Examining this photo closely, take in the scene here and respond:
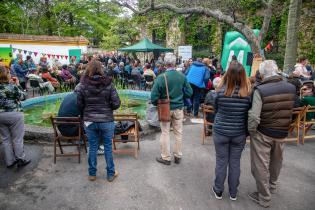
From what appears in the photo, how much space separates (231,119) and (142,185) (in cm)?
160

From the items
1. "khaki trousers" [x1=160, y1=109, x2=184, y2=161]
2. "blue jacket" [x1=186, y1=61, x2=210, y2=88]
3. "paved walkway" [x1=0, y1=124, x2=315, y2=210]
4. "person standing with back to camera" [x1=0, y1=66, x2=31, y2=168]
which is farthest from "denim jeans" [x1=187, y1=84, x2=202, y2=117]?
"person standing with back to camera" [x1=0, y1=66, x2=31, y2=168]

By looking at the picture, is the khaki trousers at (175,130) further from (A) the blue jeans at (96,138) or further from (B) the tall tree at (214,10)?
(B) the tall tree at (214,10)

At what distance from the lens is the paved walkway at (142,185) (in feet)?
11.6

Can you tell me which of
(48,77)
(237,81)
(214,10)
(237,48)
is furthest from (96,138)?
(214,10)

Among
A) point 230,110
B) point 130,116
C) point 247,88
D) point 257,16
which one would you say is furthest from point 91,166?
point 257,16

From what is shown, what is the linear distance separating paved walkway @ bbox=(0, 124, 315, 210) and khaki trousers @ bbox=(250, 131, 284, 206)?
0.66ft

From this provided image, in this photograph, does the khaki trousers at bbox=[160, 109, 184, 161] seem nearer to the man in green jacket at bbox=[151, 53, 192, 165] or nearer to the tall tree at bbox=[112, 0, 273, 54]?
the man in green jacket at bbox=[151, 53, 192, 165]

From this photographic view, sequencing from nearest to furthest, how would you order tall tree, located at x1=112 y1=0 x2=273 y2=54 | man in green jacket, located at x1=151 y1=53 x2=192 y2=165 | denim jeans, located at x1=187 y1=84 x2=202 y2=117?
man in green jacket, located at x1=151 y1=53 x2=192 y2=165 → denim jeans, located at x1=187 y1=84 x2=202 y2=117 → tall tree, located at x1=112 y1=0 x2=273 y2=54

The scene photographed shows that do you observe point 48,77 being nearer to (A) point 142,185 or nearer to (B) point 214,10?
(B) point 214,10

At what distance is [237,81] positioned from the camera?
11.0ft

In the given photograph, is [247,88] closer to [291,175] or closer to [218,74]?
[291,175]

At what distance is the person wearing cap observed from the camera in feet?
10.9

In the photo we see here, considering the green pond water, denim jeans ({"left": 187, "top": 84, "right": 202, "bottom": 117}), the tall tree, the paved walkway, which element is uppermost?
the tall tree

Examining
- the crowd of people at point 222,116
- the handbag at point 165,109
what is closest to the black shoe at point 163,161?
the crowd of people at point 222,116
